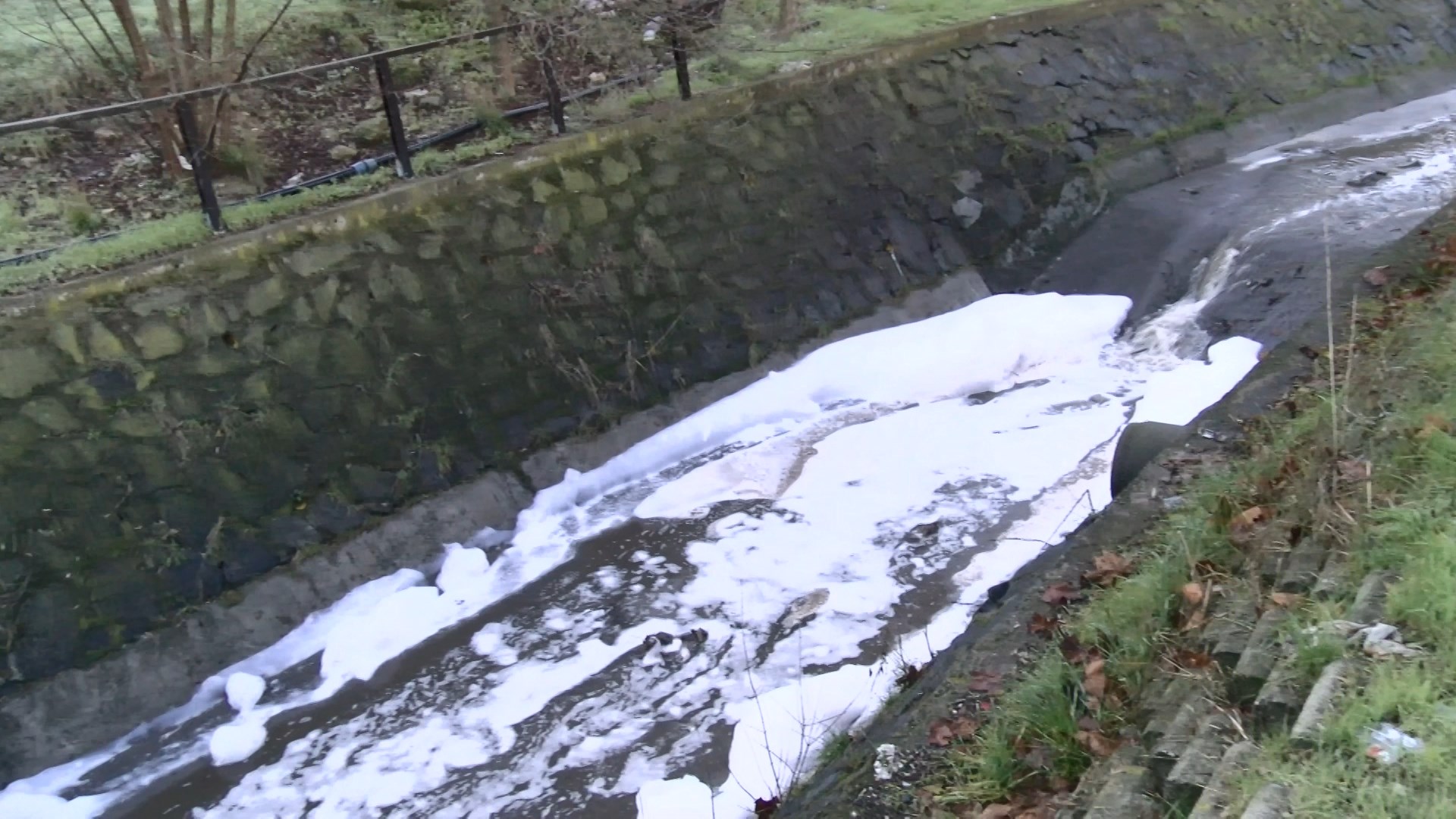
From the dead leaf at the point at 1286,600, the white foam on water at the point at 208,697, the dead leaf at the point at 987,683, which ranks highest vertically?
the dead leaf at the point at 1286,600

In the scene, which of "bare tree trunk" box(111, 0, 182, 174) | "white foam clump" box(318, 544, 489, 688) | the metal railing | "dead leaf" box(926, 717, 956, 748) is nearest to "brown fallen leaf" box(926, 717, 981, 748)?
"dead leaf" box(926, 717, 956, 748)

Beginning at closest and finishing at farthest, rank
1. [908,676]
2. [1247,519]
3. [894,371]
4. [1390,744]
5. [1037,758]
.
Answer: [1390,744]
[1037,758]
[1247,519]
[908,676]
[894,371]

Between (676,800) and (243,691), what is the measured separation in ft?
8.66

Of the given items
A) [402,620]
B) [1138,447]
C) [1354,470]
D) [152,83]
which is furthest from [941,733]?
[152,83]

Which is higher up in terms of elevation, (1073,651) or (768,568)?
(1073,651)

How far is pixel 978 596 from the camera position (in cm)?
614

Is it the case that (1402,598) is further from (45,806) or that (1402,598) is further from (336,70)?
(336,70)

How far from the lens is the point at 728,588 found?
21.6 ft

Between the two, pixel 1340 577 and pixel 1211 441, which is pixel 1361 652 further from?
pixel 1211 441

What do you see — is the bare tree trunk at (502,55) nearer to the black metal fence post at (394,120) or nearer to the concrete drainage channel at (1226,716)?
the black metal fence post at (394,120)

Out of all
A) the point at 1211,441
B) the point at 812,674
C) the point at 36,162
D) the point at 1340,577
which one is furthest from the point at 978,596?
the point at 36,162

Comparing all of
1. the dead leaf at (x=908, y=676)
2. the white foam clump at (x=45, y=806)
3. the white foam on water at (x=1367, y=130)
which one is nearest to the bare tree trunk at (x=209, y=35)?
the white foam clump at (x=45, y=806)

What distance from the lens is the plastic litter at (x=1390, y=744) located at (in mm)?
2518

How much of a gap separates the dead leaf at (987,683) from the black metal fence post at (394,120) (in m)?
5.88
